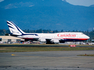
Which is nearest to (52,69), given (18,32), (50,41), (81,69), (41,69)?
(41,69)

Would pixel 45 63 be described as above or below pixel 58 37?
below

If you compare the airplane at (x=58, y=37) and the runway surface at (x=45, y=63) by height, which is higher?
the airplane at (x=58, y=37)

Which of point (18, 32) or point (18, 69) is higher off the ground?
point (18, 32)

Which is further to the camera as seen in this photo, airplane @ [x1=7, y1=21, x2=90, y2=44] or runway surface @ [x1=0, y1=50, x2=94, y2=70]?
airplane @ [x1=7, y1=21, x2=90, y2=44]

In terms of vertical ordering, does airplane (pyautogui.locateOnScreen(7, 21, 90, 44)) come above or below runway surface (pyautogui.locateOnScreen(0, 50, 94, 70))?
above

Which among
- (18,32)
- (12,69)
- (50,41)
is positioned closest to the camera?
(12,69)

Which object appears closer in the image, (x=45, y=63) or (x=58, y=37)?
Result: (x=45, y=63)

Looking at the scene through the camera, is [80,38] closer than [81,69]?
No

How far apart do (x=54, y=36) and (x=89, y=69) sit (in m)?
72.2

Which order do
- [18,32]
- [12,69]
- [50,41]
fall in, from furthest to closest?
[18,32] → [50,41] → [12,69]

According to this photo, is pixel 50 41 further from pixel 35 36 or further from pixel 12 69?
pixel 12 69

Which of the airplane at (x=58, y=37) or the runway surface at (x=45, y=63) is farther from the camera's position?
the airplane at (x=58, y=37)

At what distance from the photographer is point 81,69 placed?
56.2 feet

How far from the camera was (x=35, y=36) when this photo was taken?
91.2 meters
